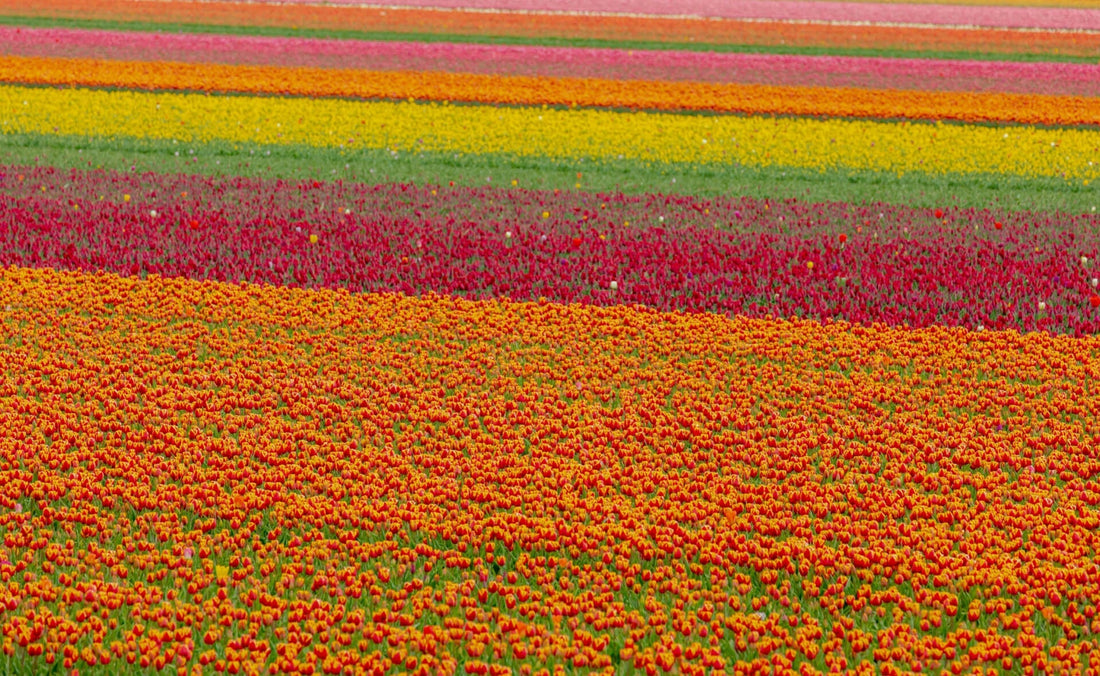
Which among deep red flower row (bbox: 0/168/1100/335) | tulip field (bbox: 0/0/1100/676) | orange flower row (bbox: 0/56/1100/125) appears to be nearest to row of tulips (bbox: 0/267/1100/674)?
tulip field (bbox: 0/0/1100/676)

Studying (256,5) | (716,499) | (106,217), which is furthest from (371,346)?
(256,5)

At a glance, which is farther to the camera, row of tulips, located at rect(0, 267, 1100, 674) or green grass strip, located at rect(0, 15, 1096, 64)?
green grass strip, located at rect(0, 15, 1096, 64)

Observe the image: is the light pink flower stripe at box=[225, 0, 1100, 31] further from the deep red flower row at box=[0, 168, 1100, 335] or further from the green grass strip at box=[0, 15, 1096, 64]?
the deep red flower row at box=[0, 168, 1100, 335]

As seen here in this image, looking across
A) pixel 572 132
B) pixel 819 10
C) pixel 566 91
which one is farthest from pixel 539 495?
pixel 819 10

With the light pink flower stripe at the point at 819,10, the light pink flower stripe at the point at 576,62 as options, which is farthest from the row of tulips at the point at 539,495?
the light pink flower stripe at the point at 819,10

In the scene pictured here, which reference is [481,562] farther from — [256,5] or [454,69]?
[256,5]

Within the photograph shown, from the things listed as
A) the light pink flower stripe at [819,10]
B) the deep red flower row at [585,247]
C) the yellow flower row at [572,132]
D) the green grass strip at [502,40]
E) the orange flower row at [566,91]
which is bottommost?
the light pink flower stripe at [819,10]

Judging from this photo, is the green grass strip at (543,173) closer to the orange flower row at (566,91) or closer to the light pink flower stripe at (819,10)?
the orange flower row at (566,91)
